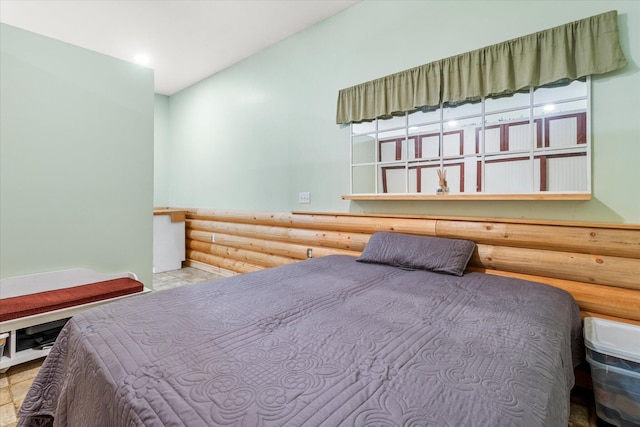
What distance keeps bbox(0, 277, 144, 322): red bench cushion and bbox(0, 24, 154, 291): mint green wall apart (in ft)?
0.88

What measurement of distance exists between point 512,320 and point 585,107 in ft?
5.05

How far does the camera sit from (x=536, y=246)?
2.02 meters

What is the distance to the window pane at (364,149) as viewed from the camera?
299 cm

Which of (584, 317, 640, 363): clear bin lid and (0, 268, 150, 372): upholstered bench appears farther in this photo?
(0, 268, 150, 372): upholstered bench

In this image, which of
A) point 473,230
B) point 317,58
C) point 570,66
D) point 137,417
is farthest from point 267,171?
point 137,417

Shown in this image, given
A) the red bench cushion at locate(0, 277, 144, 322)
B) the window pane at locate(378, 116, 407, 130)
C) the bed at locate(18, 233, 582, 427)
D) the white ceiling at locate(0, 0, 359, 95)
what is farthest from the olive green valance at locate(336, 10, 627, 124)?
the red bench cushion at locate(0, 277, 144, 322)

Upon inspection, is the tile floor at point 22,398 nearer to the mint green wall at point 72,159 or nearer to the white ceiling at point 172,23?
the mint green wall at point 72,159

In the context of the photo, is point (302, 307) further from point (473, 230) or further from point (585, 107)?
point (585, 107)

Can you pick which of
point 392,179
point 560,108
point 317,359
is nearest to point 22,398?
point 317,359

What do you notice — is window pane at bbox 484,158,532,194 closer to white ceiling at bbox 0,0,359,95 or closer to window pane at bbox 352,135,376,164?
window pane at bbox 352,135,376,164

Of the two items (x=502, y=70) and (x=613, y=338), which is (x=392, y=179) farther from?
(x=613, y=338)

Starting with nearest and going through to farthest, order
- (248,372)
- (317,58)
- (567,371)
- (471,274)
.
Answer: (248,372), (567,371), (471,274), (317,58)

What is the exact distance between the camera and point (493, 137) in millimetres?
2303

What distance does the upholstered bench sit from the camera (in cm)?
201
